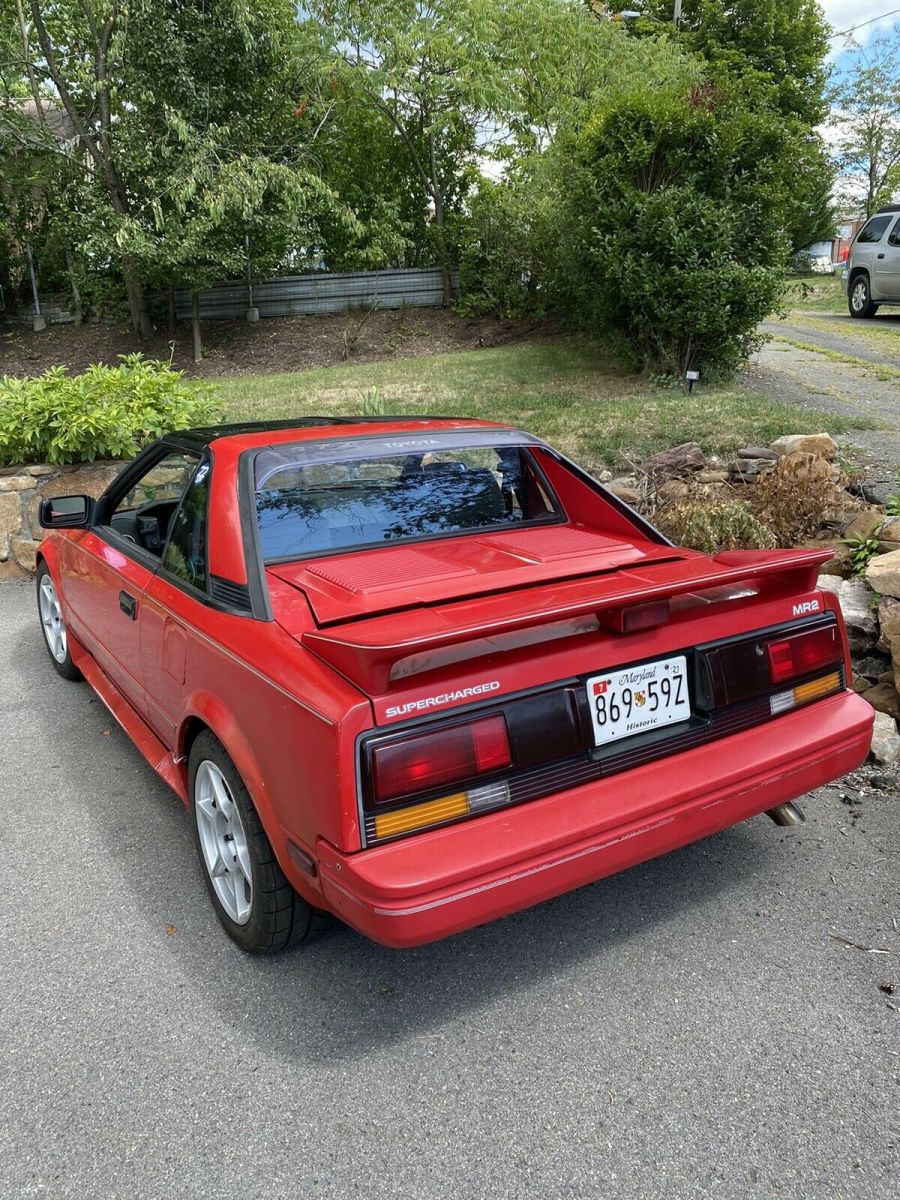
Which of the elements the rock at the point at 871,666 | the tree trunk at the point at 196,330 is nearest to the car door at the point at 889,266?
the tree trunk at the point at 196,330

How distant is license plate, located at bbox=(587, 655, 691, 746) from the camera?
7.82ft

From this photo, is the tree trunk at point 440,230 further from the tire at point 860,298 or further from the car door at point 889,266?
the car door at point 889,266

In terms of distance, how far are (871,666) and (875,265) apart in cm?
1525

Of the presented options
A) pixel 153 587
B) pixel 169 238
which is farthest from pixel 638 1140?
pixel 169 238

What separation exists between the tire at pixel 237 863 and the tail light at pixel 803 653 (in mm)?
1532

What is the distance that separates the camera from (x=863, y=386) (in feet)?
31.5

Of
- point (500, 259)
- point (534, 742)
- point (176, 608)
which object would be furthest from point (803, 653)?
point (500, 259)

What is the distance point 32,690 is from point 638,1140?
13.0 feet

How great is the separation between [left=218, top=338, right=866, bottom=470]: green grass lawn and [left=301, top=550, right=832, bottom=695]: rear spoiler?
453cm

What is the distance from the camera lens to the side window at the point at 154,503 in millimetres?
3508

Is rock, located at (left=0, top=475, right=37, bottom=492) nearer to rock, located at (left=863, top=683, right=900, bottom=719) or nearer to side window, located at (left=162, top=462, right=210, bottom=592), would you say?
side window, located at (left=162, top=462, right=210, bottom=592)

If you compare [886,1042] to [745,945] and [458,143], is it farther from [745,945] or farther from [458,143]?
[458,143]

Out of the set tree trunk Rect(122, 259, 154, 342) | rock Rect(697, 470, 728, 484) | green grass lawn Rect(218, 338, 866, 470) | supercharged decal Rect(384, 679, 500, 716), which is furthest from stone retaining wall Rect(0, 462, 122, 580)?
tree trunk Rect(122, 259, 154, 342)

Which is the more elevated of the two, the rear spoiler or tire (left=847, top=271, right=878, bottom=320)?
tire (left=847, top=271, right=878, bottom=320)
